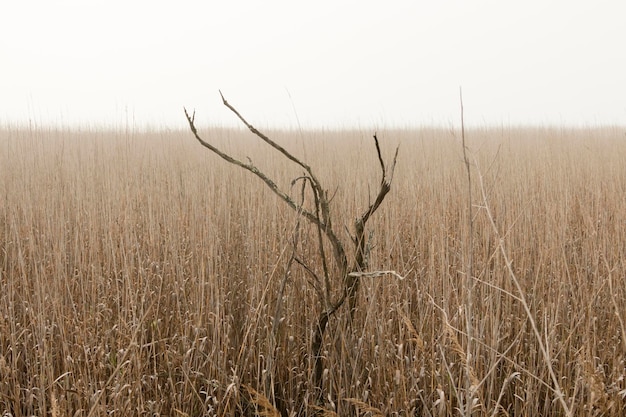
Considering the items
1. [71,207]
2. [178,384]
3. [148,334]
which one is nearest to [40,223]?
[71,207]

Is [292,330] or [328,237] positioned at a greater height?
[328,237]

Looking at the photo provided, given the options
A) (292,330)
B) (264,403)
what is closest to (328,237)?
(292,330)

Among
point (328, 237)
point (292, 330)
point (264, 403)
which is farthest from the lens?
point (292, 330)

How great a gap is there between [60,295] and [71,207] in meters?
1.49

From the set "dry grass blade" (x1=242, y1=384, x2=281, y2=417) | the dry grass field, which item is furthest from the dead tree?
"dry grass blade" (x1=242, y1=384, x2=281, y2=417)

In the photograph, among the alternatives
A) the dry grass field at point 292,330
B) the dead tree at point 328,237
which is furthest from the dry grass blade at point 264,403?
the dead tree at point 328,237

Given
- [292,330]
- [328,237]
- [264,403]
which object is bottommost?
[292,330]

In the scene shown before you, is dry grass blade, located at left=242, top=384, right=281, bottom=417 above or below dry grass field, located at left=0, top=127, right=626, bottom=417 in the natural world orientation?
above

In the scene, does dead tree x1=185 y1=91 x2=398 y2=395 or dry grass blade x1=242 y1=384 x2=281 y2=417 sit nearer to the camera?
dry grass blade x1=242 y1=384 x2=281 y2=417

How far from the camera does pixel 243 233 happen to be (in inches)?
108

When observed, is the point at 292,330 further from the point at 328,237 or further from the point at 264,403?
the point at 264,403

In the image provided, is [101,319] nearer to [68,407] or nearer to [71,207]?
[68,407]

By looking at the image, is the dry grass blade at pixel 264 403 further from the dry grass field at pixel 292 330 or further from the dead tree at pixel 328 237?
the dead tree at pixel 328 237

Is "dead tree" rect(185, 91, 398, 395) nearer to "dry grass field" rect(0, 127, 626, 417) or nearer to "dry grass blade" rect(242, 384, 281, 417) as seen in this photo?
"dry grass field" rect(0, 127, 626, 417)
